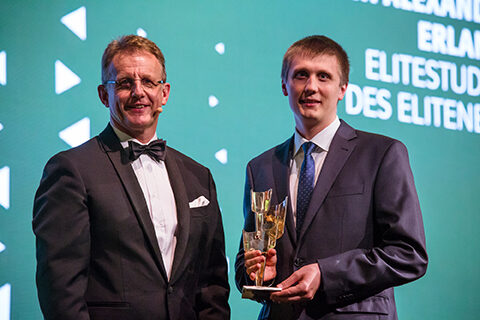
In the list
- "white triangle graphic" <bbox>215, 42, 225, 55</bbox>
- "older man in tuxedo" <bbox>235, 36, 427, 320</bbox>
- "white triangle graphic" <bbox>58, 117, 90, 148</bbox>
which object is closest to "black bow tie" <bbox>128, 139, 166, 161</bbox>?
"older man in tuxedo" <bbox>235, 36, 427, 320</bbox>

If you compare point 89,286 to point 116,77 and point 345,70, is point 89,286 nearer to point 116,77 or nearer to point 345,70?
point 116,77

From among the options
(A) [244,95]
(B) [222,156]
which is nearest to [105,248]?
(B) [222,156]

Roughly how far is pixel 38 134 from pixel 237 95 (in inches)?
46.8

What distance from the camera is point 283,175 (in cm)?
263

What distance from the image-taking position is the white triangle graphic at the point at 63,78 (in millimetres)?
3395

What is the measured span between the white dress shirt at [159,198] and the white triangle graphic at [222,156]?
3.69 feet

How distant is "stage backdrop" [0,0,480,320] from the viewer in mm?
3307

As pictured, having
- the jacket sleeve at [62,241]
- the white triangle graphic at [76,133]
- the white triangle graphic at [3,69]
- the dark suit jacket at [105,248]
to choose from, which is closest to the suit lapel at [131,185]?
the dark suit jacket at [105,248]

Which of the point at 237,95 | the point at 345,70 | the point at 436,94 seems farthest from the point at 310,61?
the point at 436,94

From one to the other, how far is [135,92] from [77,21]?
3.97 feet

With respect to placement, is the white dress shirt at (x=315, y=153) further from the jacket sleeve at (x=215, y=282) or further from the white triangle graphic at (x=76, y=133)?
the white triangle graphic at (x=76, y=133)

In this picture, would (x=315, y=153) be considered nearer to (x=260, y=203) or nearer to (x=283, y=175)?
(x=283, y=175)

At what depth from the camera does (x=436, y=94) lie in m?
4.44

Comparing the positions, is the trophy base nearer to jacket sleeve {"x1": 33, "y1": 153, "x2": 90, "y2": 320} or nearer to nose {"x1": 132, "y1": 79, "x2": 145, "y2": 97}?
jacket sleeve {"x1": 33, "y1": 153, "x2": 90, "y2": 320}
